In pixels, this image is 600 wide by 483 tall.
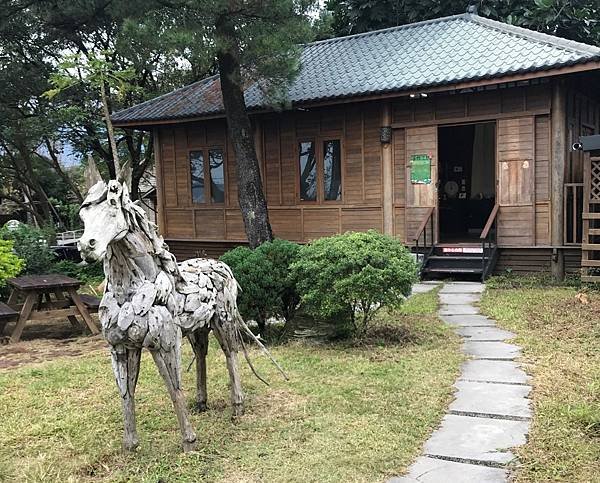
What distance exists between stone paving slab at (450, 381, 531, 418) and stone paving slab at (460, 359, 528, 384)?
141mm

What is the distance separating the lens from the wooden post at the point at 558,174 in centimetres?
1016

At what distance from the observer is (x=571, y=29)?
17531 millimetres

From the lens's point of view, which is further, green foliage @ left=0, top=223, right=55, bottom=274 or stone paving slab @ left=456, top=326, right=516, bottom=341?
green foliage @ left=0, top=223, right=55, bottom=274

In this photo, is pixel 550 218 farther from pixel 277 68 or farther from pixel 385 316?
pixel 277 68

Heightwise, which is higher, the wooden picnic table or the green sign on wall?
the green sign on wall

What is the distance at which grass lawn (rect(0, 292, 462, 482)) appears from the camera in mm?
3592

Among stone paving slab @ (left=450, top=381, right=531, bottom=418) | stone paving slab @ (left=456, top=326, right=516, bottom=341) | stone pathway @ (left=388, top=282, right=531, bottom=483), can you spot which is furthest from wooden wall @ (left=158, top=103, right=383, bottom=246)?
stone paving slab @ (left=450, top=381, right=531, bottom=418)

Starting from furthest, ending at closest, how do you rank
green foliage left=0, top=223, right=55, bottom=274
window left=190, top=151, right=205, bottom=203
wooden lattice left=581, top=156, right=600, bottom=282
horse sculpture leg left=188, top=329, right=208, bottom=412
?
window left=190, top=151, right=205, bottom=203, green foliage left=0, top=223, right=55, bottom=274, wooden lattice left=581, top=156, right=600, bottom=282, horse sculpture leg left=188, top=329, right=208, bottom=412

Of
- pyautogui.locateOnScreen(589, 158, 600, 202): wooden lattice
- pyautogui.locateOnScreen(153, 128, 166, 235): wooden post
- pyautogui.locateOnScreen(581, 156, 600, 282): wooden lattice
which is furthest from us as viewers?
pyautogui.locateOnScreen(153, 128, 166, 235): wooden post

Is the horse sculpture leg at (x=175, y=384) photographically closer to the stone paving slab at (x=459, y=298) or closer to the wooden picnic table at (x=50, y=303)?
the wooden picnic table at (x=50, y=303)

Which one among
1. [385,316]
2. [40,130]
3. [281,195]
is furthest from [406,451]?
[40,130]

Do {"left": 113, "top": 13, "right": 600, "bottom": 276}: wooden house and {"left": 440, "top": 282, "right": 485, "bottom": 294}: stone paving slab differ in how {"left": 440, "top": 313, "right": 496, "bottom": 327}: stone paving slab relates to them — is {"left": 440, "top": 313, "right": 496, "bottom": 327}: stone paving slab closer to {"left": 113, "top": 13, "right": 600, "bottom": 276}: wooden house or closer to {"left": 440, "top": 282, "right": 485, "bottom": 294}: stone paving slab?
{"left": 440, "top": 282, "right": 485, "bottom": 294}: stone paving slab

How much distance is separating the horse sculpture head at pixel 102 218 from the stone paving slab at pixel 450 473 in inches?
82.3

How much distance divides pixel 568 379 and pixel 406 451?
2.03m
